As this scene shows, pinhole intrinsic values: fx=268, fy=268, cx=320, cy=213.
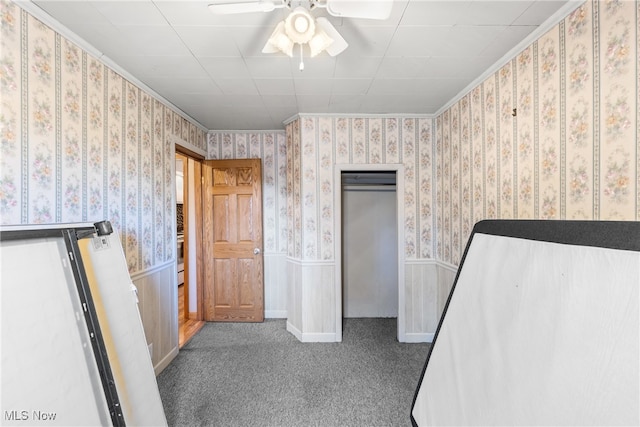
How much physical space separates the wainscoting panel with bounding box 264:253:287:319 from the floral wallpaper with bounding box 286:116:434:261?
824mm

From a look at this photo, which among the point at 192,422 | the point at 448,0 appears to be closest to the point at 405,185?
the point at 448,0

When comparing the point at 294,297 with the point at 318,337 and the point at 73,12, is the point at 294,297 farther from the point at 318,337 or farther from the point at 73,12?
the point at 73,12

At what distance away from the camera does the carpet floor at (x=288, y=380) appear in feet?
6.05

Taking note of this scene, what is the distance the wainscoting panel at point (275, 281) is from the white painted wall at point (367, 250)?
0.81 m

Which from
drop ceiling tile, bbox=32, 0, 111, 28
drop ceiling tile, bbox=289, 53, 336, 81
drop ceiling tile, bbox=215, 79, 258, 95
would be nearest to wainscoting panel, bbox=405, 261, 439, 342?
drop ceiling tile, bbox=289, 53, 336, 81

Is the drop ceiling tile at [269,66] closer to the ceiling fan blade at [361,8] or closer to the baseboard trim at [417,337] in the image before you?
the ceiling fan blade at [361,8]

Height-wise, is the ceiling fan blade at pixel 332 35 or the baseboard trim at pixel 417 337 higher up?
the ceiling fan blade at pixel 332 35

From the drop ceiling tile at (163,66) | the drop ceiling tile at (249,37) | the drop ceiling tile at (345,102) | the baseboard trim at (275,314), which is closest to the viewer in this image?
the drop ceiling tile at (249,37)

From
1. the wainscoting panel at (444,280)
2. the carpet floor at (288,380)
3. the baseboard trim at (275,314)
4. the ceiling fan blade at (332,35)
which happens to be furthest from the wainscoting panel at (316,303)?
the ceiling fan blade at (332,35)

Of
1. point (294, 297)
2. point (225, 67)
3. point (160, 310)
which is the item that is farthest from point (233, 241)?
point (225, 67)

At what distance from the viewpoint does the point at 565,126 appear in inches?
55.4

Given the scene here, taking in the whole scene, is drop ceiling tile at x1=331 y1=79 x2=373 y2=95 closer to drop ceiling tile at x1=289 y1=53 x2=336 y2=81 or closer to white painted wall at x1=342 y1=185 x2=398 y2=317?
drop ceiling tile at x1=289 y1=53 x2=336 y2=81

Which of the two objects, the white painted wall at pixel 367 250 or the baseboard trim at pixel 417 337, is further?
the white painted wall at pixel 367 250

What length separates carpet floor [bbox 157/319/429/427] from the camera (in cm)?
184
